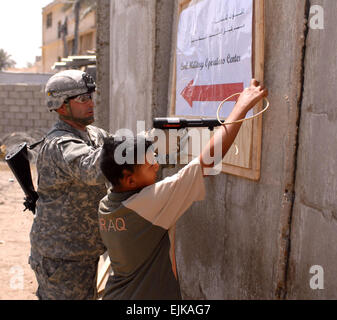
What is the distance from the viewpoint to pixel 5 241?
6.85 metres

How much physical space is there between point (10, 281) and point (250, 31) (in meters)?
4.05

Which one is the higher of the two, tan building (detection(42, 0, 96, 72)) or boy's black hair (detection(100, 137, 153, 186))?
tan building (detection(42, 0, 96, 72))

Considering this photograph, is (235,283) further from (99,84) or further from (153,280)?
(99,84)

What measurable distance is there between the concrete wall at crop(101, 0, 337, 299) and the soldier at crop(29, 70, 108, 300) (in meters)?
0.80

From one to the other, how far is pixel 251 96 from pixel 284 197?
532 millimetres

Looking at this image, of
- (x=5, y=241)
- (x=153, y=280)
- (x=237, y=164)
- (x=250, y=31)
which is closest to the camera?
(x=153, y=280)

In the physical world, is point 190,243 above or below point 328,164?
below

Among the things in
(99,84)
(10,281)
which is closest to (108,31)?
(99,84)

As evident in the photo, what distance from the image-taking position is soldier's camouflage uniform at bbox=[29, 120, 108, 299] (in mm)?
2869

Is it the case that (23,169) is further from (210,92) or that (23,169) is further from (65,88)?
(210,92)

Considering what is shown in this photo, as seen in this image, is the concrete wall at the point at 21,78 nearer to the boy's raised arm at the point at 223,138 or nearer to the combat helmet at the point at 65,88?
the combat helmet at the point at 65,88

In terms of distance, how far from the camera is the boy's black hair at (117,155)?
202 centimetres

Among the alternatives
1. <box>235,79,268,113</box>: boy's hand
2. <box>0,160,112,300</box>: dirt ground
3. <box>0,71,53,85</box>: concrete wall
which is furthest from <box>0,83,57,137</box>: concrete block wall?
<box>235,79,268,113</box>: boy's hand

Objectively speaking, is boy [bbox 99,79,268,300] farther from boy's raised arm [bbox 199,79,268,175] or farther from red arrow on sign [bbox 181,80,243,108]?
red arrow on sign [bbox 181,80,243,108]
